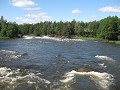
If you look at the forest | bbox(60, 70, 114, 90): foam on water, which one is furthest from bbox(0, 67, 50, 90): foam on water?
the forest

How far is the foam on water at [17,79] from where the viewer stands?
27188 mm

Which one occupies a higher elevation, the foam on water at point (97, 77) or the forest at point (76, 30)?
the forest at point (76, 30)

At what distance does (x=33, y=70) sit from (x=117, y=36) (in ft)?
274

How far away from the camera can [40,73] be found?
33.1m

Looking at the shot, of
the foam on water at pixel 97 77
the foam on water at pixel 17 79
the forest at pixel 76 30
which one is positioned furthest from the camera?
the forest at pixel 76 30

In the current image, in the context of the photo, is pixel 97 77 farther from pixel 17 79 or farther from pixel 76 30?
pixel 76 30

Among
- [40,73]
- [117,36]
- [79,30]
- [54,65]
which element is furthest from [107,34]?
[40,73]

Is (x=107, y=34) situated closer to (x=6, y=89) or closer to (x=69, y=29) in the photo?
(x=69, y=29)

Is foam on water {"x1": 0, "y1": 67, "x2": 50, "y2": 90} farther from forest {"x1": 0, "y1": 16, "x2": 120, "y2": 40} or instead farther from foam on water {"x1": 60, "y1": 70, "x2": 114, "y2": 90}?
forest {"x1": 0, "y1": 16, "x2": 120, "y2": 40}

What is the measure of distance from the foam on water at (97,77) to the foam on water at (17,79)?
3.05 m

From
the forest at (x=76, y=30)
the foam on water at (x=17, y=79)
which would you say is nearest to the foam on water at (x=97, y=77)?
the foam on water at (x=17, y=79)

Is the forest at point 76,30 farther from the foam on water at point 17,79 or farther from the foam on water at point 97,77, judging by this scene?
the foam on water at point 17,79

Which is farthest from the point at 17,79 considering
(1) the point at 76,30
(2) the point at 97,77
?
(1) the point at 76,30

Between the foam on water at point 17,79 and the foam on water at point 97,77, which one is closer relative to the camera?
the foam on water at point 17,79
